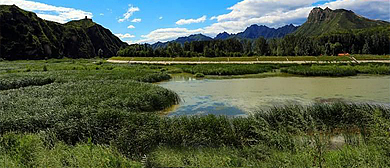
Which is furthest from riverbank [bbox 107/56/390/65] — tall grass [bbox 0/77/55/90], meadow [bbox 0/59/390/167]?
meadow [bbox 0/59/390/167]

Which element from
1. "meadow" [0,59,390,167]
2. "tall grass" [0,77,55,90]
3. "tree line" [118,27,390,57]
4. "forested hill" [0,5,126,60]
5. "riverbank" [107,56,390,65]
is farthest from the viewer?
"forested hill" [0,5,126,60]

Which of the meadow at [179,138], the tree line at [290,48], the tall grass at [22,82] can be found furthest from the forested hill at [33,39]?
the meadow at [179,138]

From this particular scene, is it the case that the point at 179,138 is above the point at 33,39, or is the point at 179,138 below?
below

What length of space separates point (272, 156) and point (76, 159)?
529 cm

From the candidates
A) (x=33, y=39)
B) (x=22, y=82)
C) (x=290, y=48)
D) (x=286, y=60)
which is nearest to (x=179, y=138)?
(x=22, y=82)

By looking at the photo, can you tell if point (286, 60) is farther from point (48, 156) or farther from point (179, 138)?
point (48, 156)

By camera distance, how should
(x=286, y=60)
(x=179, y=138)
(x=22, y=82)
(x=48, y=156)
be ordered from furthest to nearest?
(x=286, y=60), (x=22, y=82), (x=179, y=138), (x=48, y=156)

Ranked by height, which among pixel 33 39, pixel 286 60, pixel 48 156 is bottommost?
pixel 48 156

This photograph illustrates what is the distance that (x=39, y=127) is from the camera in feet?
33.8

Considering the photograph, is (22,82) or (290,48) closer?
(22,82)

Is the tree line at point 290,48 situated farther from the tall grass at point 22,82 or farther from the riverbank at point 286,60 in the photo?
the tall grass at point 22,82

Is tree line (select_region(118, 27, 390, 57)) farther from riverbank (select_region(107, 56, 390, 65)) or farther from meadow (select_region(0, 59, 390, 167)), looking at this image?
meadow (select_region(0, 59, 390, 167))

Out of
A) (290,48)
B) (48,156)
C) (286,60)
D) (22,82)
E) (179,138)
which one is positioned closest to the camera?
(48,156)

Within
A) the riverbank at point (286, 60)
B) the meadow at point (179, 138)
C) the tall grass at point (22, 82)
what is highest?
the riverbank at point (286, 60)
